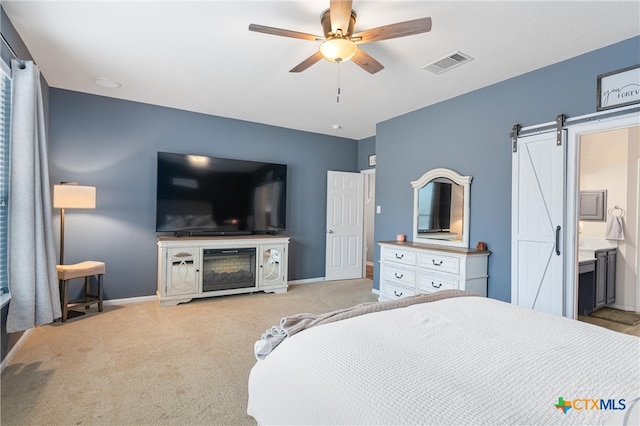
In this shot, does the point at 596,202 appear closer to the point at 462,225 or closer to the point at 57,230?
the point at 462,225

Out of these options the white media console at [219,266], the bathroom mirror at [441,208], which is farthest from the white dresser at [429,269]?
the white media console at [219,266]

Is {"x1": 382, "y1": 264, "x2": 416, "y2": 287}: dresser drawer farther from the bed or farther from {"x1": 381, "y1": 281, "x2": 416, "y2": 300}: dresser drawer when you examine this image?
the bed

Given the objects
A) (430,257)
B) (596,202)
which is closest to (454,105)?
(430,257)

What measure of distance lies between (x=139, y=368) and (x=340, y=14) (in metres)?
2.86

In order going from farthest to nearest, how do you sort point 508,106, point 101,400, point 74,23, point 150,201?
point 150,201
point 508,106
point 74,23
point 101,400

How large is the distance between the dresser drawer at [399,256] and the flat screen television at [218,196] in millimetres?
1742

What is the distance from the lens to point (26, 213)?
2.33m

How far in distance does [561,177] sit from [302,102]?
286cm

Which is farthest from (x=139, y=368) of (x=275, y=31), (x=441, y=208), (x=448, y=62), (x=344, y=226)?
(x=344, y=226)

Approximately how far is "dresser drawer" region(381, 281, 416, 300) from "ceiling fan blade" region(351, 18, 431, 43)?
8.96 feet

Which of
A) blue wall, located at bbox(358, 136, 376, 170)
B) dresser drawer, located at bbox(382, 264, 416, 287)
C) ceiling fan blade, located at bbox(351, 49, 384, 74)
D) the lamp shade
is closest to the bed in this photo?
ceiling fan blade, located at bbox(351, 49, 384, 74)

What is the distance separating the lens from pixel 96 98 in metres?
3.94

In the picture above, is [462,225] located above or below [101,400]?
above

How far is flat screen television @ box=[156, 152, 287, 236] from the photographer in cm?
418
